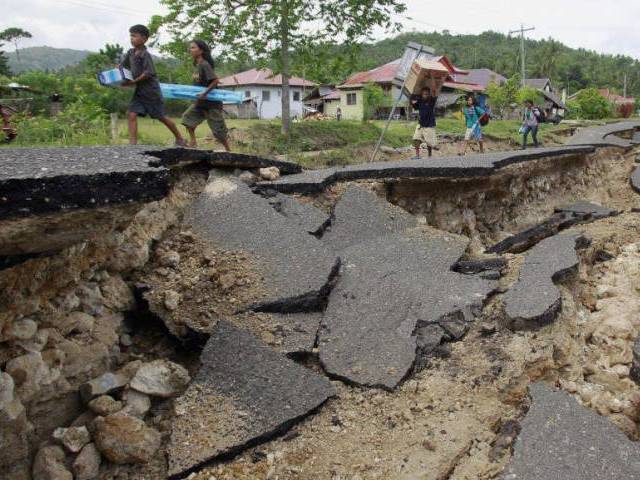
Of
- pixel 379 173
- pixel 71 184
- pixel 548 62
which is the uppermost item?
pixel 548 62

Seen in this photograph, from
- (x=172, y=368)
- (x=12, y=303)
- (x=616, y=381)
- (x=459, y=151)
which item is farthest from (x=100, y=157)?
(x=459, y=151)

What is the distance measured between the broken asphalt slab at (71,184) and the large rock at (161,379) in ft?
2.93

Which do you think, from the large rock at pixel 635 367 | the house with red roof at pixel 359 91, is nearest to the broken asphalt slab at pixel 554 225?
the large rock at pixel 635 367

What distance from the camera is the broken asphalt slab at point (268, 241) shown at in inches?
125

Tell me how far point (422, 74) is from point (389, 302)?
20.6 feet

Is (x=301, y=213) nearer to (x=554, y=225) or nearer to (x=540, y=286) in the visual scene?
(x=540, y=286)

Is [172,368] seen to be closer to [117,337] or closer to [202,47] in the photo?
[117,337]

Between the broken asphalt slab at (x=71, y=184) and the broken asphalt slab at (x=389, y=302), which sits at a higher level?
the broken asphalt slab at (x=71, y=184)

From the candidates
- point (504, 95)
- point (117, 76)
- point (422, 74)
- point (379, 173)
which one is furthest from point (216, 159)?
point (504, 95)

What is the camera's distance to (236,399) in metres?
2.51

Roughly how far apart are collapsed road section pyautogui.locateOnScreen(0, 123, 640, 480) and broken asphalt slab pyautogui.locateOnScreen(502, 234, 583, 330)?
0.7 inches

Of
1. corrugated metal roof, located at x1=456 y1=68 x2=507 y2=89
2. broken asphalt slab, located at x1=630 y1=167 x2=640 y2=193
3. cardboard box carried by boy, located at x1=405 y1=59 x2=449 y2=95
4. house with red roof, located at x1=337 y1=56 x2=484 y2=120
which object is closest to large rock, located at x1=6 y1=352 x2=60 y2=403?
cardboard box carried by boy, located at x1=405 y1=59 x2=449 y2=95

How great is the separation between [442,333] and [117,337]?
1.80 metres

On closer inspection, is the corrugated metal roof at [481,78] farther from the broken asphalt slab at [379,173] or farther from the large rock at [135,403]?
the large rock at [135,403]
